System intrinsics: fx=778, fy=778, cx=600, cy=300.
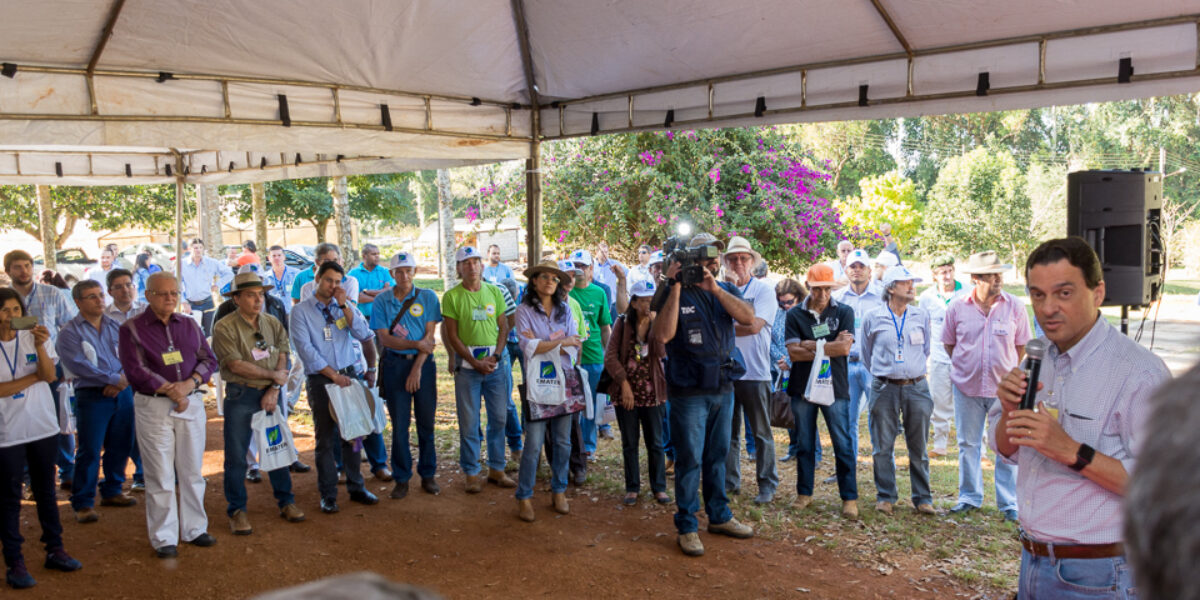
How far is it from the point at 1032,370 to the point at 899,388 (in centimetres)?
430

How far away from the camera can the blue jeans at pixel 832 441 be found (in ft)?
21.0

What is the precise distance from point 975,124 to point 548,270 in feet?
131

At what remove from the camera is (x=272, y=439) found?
6.15 meters

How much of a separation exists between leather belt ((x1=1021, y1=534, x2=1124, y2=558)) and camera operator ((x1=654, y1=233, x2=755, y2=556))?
3.25 meters

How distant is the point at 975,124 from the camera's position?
132 ft

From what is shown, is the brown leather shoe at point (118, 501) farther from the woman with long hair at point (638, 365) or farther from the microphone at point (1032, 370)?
the microphone at point (1032, 370)

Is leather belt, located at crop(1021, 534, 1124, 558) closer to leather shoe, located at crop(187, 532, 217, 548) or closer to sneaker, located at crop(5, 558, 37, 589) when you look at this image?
leather shoe, located at crop(187, 532, 217, 548)

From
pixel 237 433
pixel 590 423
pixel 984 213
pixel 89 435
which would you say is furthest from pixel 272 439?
pixel 984 213

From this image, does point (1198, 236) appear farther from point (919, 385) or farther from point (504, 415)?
point (504, 415)

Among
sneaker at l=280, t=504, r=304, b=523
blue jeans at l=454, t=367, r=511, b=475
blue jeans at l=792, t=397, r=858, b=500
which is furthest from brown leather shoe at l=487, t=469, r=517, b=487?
blue jeans at l=792, t=397, r=858, b=500

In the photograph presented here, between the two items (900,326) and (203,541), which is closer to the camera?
(203,541)

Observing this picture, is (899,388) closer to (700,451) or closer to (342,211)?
(700,451)

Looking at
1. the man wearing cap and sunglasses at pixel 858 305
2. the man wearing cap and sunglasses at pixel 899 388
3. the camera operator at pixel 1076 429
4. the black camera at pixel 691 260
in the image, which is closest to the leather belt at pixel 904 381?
the man wearing cap and sunglasses at pixel 899 388

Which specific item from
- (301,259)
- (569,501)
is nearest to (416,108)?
(569,501)
